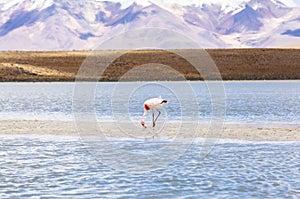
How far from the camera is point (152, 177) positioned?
13641 millimetres

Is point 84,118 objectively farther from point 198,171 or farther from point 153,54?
point 153,54

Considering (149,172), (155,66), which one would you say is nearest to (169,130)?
(149,172)

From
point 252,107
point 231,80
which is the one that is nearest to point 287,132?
point 252,107

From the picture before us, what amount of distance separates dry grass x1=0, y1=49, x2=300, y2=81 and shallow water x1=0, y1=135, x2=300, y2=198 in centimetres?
5278

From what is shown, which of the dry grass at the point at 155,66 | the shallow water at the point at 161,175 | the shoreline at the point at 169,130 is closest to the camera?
the shallow water at the point at 161,175

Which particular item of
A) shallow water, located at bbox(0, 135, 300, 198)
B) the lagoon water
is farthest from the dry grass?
shallow water, located at bbox(0, 135, 300, 198)

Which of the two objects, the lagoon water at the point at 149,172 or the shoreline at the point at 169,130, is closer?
the lagoon water at the point at 149,172

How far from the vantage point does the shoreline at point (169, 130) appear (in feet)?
66.1

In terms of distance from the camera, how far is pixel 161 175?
13.9m

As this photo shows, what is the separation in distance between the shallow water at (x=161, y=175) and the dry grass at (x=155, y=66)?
52781mm

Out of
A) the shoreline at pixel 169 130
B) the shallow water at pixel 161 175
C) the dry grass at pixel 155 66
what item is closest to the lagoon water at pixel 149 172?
the shallow water at pixel 161 175

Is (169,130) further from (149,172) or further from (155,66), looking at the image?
(155,66)

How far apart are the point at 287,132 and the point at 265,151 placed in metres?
4.16

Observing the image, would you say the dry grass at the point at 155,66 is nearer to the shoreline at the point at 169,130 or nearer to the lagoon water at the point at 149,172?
the shoreline at the point at 169,130
